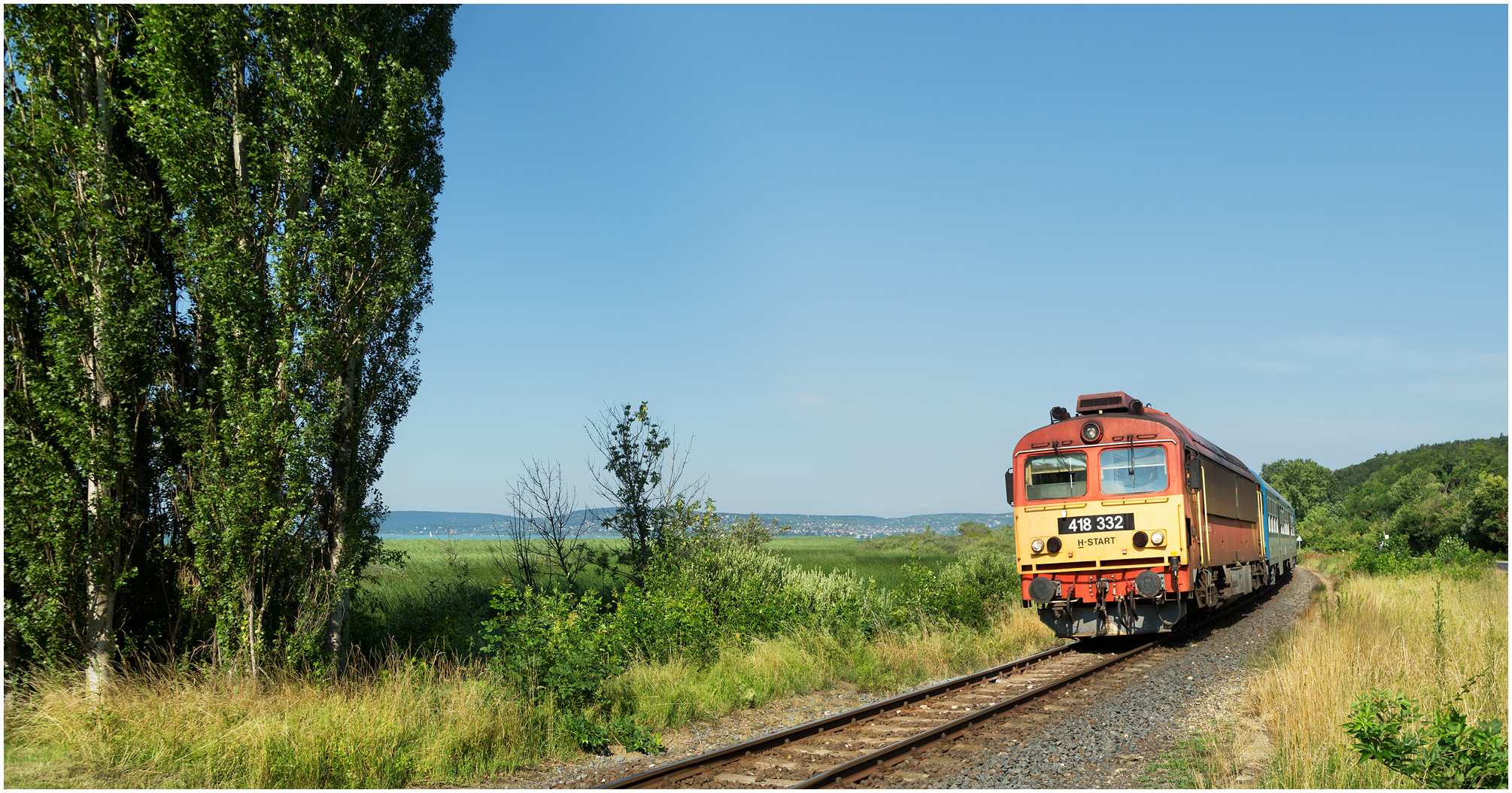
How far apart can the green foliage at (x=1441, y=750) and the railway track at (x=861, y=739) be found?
347 centimetres

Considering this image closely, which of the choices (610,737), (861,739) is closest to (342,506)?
(610,737)

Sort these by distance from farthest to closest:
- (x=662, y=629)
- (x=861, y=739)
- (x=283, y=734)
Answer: (x=662, y=629), (x=861, y=739), (x=283, y=734)

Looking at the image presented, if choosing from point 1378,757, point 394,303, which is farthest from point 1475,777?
point 394,303

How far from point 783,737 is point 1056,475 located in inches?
304

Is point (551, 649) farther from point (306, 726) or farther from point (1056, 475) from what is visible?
point (1056, 475)

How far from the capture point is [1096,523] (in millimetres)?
13180

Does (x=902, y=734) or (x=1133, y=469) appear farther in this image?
(x=1133, y=469)

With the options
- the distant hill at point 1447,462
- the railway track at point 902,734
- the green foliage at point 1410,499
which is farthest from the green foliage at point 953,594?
the distant hill at point 1447,462

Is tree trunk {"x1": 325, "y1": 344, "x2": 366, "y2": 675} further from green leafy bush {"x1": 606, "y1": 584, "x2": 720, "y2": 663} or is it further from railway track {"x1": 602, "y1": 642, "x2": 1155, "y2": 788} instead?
railway track {"x1": 602, "y1": 642, "x2": 1155, "y2": 788}

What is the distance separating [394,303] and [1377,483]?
126m

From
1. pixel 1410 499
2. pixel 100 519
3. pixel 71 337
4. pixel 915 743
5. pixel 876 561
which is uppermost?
pixel 71 337

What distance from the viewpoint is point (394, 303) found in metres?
11.5

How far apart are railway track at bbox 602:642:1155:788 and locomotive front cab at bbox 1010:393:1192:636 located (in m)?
2.09

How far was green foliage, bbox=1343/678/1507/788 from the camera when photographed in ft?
16.6
